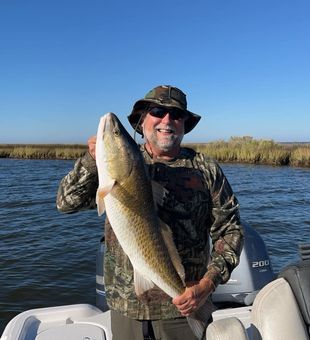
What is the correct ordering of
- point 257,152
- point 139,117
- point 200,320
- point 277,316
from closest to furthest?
point 200,320 → point 277,316 → point 139,117 → point 257,152

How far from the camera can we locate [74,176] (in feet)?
8.65

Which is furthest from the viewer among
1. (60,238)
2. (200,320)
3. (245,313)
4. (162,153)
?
(60,238)

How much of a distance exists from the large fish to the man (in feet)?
0.79

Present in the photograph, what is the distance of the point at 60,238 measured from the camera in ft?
41.4

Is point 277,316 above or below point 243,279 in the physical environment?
above

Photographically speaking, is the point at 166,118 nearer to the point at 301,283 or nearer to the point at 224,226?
the point at 224,226

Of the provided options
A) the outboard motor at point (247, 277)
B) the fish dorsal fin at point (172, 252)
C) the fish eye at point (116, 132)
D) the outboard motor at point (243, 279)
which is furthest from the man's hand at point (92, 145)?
the outboard motor at point (247, 277)

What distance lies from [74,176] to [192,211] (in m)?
0.83

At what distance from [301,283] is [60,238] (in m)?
10.6

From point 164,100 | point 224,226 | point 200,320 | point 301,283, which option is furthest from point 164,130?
point 301,283

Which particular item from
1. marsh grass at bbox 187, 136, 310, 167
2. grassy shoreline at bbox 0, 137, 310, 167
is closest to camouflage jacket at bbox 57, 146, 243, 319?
grassy shoreline at bbox 0, 137, 310, 167

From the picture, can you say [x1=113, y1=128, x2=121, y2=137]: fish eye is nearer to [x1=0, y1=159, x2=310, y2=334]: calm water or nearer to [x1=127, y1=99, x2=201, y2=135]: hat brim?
[x1=127, y1=99, x2=201, y2=135]: hat brim

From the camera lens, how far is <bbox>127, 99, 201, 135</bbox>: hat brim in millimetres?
2859

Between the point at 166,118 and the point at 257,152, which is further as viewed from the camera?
the point at 257,152
